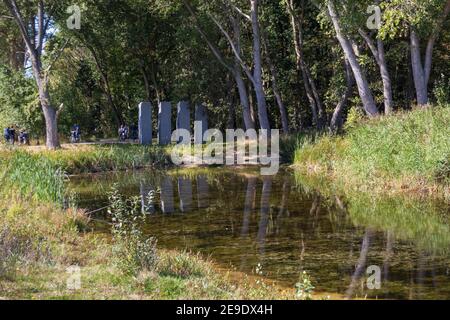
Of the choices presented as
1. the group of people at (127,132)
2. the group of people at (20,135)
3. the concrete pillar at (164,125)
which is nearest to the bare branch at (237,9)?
the concrete pillar at (164,125)

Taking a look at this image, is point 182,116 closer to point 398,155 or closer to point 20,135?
point 20,135

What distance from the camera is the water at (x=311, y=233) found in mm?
9445

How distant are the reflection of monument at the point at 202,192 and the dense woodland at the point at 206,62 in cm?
653

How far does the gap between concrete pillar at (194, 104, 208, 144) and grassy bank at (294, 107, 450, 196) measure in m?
14.4

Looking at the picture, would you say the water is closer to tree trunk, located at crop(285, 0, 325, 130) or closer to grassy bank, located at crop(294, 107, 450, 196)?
grassy bank, located at crop(294, 107, 450, 196)

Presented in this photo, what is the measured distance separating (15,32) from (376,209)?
1258 inches

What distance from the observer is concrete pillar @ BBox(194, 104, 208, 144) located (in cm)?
3616

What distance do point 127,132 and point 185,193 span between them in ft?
66.3

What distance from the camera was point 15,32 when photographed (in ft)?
133

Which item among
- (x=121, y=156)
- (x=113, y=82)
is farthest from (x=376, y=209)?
(x=113, y=82)
